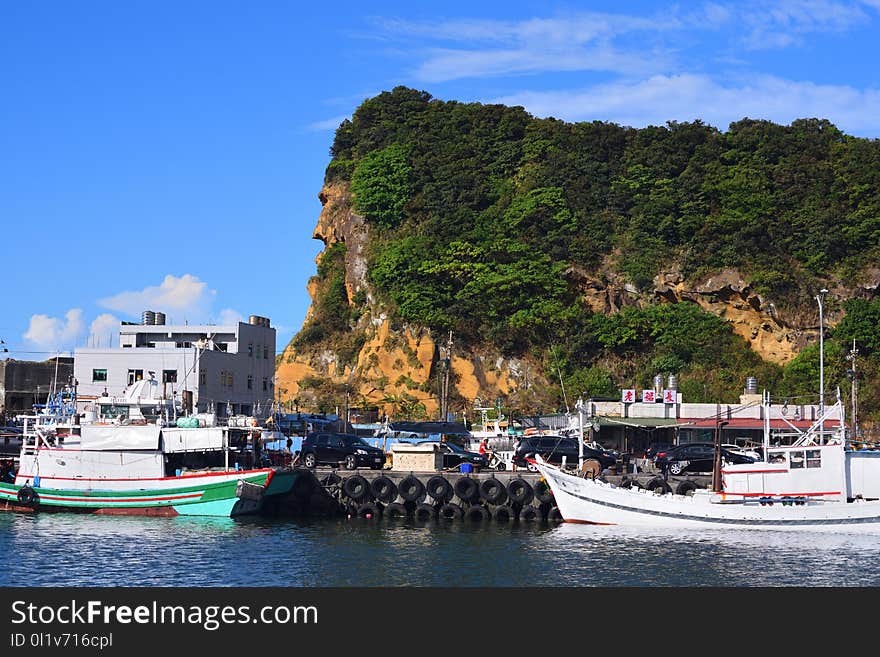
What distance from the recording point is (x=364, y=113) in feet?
406

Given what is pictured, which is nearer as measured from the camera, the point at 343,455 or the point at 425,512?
the point at 425,512

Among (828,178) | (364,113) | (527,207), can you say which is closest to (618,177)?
(527,207)

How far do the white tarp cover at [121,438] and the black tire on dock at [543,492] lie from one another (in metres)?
17.9

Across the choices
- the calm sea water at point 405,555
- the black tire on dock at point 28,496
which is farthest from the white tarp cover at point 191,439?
the black tire on dock at point 28,496

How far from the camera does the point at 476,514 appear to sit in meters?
52.9

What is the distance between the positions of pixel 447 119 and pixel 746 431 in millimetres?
54889

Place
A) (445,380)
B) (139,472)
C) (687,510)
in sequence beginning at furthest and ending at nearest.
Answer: (445,380) < (139,472) < (687,510)

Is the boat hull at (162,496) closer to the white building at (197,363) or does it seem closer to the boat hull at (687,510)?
the boat hull at (687,510)

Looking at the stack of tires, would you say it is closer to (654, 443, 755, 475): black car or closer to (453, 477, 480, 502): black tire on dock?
(453, 477, 480, 502): black tire on dock

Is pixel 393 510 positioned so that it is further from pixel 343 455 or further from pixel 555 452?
pixel 555 452

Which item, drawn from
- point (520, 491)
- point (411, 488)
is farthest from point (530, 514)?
point (411, 488)

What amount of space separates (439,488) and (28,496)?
1957cm

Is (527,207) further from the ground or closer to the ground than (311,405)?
further from the ground
